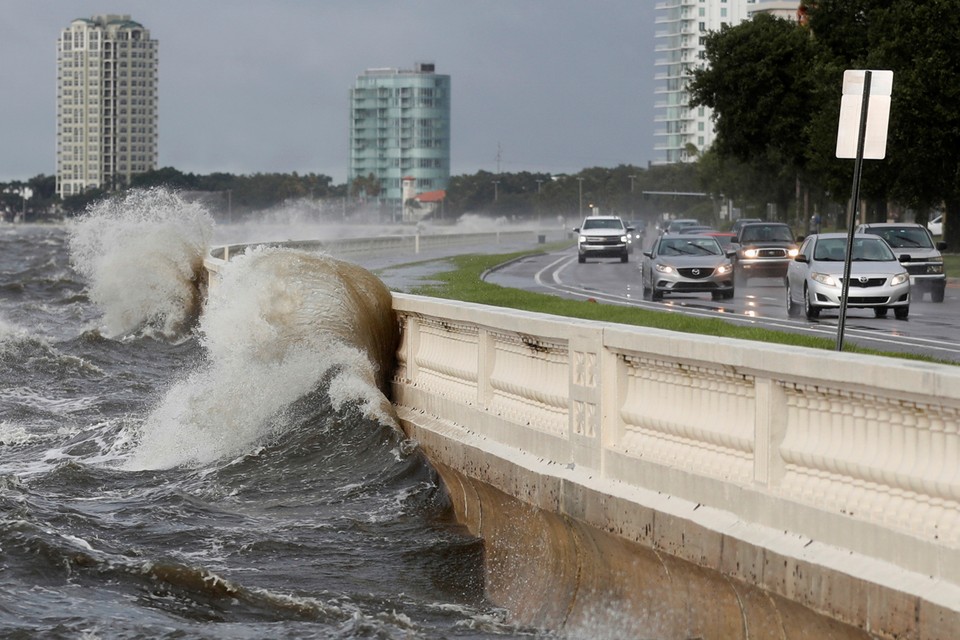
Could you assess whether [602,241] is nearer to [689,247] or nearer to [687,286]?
[689,247]

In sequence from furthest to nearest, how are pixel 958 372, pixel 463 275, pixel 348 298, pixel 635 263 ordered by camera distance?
pixel 635 263 < pixel 463 275 < pixel 348 298 < pixel 958 372

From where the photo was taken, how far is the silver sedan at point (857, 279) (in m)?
27.8

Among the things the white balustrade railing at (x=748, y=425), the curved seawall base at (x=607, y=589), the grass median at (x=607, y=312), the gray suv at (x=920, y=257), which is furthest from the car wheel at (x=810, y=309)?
the curved seawall base at (x=607, y=589)

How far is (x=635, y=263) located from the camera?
6412 centimetres

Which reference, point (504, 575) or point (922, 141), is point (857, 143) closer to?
point (504, 575)

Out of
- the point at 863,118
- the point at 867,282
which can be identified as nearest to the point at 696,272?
the point at 867,282

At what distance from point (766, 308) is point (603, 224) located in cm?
3326

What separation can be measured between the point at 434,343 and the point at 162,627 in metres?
5.22

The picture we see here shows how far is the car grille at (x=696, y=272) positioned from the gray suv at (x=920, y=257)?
3.69 meters

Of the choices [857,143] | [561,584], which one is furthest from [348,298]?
[561,584]

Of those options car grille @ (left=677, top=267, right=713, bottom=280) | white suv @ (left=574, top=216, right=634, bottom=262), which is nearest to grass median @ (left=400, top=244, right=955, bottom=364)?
car grille @ (left=677, top=267, right=713, bottom=280)

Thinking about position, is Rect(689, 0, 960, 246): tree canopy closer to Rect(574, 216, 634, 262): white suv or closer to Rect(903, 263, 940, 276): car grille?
Rect(574, 216, 634, 262): white suv

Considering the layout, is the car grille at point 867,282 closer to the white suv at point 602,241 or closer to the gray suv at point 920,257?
the gray suv at point 920,257

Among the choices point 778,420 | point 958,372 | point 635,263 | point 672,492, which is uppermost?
point 958,372
